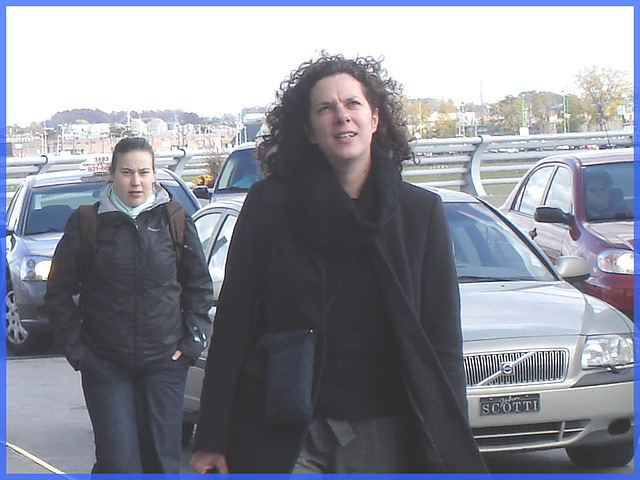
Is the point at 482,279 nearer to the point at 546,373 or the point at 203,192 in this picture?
the point at 546,373

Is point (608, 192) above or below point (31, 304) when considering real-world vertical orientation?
above

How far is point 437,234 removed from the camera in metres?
3.30

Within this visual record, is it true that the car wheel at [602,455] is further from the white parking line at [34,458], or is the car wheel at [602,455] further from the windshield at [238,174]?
the windshield at [238,174]

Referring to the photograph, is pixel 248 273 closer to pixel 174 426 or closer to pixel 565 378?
pixel 174 426

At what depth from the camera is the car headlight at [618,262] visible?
9922mm

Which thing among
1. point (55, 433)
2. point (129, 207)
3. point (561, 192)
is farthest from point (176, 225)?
point (561, 192)

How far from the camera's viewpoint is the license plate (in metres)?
5.88

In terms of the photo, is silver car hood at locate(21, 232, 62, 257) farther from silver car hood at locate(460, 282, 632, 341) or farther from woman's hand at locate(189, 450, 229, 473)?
woman's hand at locate(189, 450, 229, 473)

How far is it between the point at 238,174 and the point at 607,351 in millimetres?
11130

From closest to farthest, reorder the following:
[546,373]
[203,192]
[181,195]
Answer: [546,373], [181,195], [203,192]

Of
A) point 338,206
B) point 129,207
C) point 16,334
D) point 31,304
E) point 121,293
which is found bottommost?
point 16,334

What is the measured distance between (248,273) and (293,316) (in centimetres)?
17

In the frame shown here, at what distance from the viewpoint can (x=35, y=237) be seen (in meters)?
11.7

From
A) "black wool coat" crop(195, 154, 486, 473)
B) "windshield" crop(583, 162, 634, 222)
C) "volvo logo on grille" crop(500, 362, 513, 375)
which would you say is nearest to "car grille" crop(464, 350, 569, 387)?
"volvo logo on grille" crop(500, 362, 513, 375)
